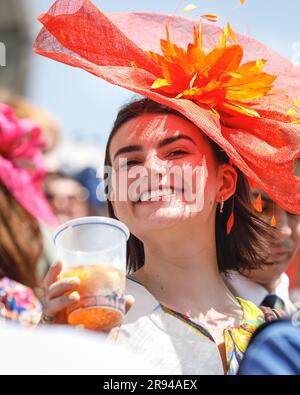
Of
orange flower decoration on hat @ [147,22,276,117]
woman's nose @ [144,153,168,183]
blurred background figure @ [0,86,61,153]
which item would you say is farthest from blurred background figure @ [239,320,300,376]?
blurred background figure @ [0,86,61,153]

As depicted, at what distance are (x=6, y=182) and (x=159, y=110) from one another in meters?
0.72

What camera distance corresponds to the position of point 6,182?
88.6 inches

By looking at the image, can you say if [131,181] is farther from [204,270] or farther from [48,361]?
[48,361]

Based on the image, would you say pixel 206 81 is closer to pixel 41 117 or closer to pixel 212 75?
pixel 212 75

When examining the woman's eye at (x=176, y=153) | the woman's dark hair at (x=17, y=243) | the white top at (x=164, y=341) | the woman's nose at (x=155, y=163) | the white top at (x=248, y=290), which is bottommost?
the woman's dark hair at (x=17, y=243)

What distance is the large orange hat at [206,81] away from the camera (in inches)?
65.6

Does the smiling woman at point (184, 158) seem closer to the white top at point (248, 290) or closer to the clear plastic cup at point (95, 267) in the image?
the white top at point (248, 290)

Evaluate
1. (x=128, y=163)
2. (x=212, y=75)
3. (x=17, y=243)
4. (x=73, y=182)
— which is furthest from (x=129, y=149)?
(x=73, y=182)

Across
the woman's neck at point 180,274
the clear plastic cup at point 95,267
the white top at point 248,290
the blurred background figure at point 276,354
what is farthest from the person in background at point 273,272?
the blurred background figure at point 276,354

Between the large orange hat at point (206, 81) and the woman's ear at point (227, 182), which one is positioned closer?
the large orange hat at point (206, 81)

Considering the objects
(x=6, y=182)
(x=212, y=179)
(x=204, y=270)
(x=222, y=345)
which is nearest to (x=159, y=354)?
(x=222, y=345)

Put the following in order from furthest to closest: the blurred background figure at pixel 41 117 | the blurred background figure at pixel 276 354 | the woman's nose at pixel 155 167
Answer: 1. the blurred background figure at pixel 41 117
2. the woman's nose at pixel 155 167
3. the blurred background figure at pixel 276 354

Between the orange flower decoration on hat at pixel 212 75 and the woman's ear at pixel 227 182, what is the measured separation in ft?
0.46

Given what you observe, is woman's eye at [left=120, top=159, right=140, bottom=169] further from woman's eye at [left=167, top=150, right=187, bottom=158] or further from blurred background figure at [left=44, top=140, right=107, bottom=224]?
blurred background figure at [left=44, top=140, right=107, bottom=224]
